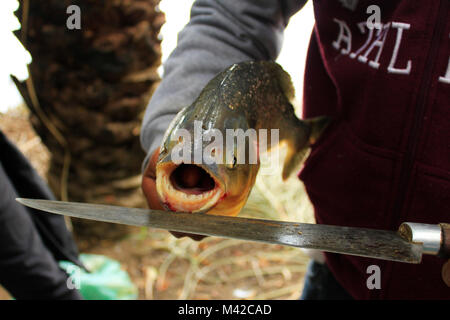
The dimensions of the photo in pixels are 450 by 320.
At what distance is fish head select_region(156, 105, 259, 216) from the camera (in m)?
0.58

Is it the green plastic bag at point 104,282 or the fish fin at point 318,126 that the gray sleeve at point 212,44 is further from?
the green plastic bag at point 104,282

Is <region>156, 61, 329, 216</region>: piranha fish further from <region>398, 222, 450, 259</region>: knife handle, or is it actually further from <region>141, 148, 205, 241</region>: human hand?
<region>398, 222, 450, 259</region>: knife handle

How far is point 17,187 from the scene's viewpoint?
1.34 meters

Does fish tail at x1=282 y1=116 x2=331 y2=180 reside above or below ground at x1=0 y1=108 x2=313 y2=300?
above

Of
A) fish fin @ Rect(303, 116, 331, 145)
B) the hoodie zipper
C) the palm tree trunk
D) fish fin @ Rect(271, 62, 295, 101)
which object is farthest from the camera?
the palm tree trunk

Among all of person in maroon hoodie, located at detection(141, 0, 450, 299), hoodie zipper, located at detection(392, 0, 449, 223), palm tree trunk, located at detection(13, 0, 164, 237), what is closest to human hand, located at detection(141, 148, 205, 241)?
person in maroon hoodie, located at detection(141, 0, 450, 299)

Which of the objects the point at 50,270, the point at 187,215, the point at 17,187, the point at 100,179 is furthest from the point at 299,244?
the point at 100,179

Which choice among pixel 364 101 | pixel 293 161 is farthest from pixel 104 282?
pixel 364 101

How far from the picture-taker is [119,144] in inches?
79.4

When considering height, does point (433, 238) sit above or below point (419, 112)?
below

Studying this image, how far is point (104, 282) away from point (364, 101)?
1528 mm

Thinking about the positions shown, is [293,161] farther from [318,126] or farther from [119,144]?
[119,144]

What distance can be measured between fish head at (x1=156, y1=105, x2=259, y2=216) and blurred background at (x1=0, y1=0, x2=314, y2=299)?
0.79m

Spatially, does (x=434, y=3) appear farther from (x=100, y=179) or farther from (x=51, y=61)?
(x=100, y=179)
